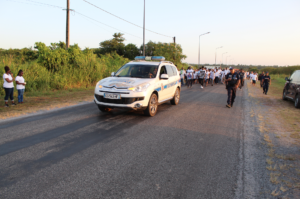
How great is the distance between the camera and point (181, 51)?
1705 inches

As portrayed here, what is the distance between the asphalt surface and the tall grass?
8186 mm

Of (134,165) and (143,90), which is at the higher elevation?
(143,90)

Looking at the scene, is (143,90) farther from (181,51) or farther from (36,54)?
(181,51)

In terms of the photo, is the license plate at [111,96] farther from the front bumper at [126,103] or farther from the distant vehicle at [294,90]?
the distant vehicle at [294,90]

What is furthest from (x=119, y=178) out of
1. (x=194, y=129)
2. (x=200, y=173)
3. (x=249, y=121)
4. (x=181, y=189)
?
(x=249, y=121)

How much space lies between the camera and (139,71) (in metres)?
8.91

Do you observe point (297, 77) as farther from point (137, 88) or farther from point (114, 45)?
point (114, 45)

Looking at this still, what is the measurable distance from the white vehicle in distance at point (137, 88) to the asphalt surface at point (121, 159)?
585mm

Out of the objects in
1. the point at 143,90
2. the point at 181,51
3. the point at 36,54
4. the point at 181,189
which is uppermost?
the point at 181,51

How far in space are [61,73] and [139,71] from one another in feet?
34.4

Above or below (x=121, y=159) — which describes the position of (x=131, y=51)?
above

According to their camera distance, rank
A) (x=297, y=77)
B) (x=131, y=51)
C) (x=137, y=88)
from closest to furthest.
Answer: (x=137, y=88) < (x=297, y=77) < (x=131, y=51)

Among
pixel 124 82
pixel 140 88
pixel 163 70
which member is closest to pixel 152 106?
pixel 140 88

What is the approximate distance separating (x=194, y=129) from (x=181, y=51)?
38.1 meters
